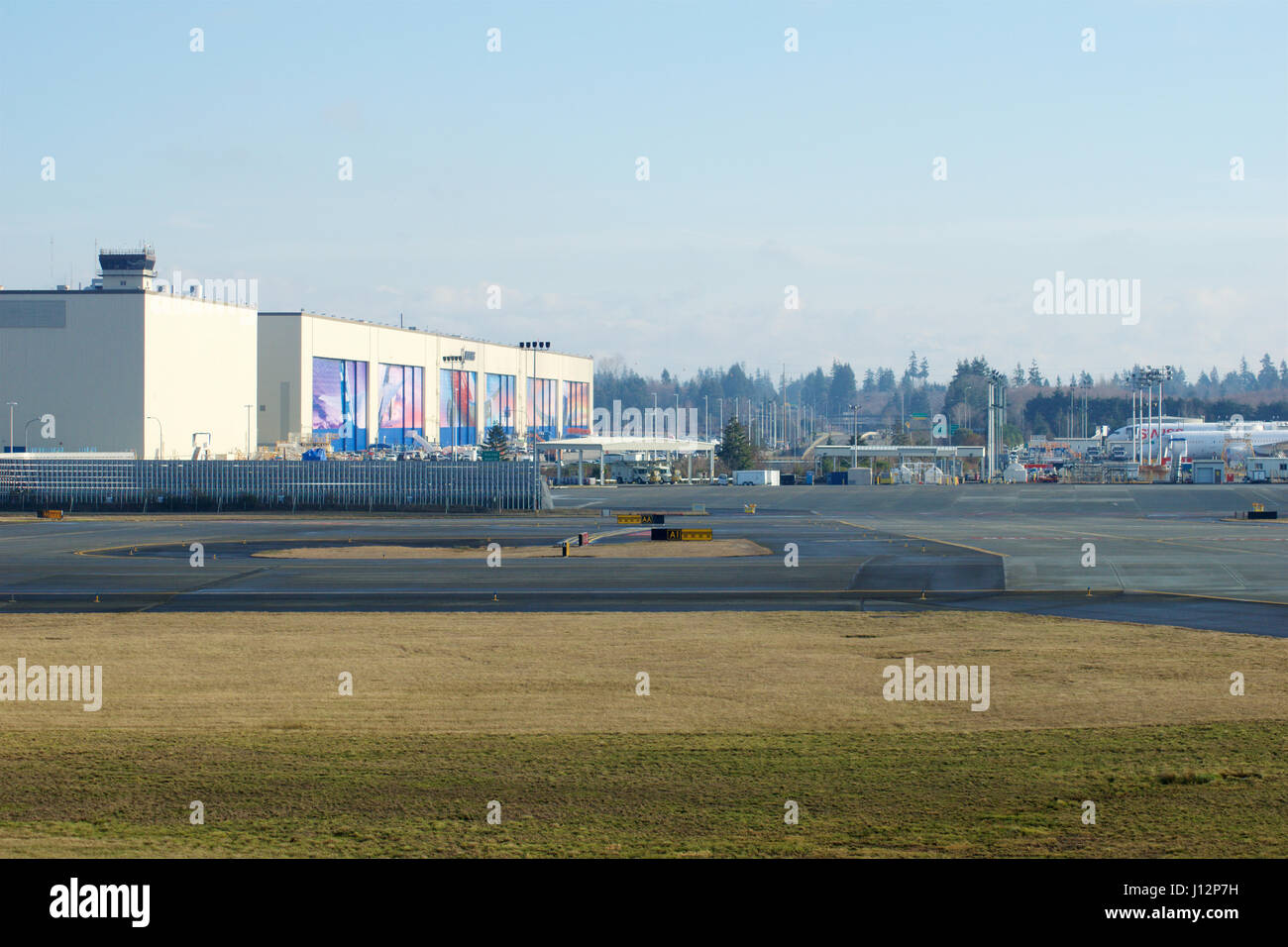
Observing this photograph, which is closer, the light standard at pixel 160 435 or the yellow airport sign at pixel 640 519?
the yellow airport sign at pixel 640 519

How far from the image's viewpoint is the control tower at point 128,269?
124 metres

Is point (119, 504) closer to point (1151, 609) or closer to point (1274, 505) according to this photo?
point (1151, 609)

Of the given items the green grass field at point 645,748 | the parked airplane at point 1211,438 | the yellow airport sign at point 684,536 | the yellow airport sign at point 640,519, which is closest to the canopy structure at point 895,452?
the parked airplane at point 1211,438

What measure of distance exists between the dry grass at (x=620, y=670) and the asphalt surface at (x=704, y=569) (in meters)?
3.33

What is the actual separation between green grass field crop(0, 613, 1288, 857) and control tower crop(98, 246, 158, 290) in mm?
106364

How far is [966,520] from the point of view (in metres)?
74.4

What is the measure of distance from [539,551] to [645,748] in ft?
116

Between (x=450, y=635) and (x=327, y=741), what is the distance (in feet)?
36.4

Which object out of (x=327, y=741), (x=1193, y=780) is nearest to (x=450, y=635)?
(x=327, y=741)

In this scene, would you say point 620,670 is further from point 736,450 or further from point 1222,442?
point 1222,442
